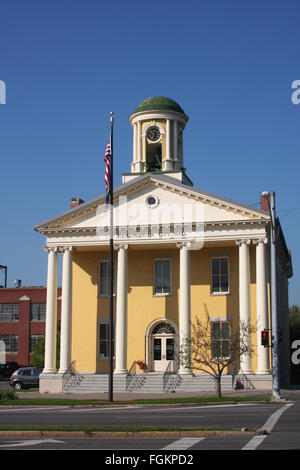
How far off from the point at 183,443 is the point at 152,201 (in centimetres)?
2701

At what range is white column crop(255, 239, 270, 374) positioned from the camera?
3675 cm

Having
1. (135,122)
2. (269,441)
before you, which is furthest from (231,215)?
(269,441)

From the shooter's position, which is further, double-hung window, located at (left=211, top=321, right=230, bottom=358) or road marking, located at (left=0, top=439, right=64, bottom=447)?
double-hung window, located at (left=211, top=321, right=230, bottom=358)

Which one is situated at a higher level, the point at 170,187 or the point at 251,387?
the point at 170,187

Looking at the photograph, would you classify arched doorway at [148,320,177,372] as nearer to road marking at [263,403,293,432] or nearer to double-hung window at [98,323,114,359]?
double-hung window at [98,323,114,359]

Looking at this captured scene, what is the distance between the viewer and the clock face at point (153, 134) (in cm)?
4684

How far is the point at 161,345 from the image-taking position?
4203cm

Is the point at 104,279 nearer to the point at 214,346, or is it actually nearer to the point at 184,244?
the point at 184,244

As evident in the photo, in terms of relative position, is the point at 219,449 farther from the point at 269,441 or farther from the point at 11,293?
the point at 11,293

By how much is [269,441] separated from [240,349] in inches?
809

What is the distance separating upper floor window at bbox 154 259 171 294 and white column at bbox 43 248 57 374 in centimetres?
640

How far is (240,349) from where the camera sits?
1351 inches

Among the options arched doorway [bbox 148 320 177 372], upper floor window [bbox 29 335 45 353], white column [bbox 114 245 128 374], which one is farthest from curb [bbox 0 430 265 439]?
upper floor window [bbox 29 335 45 353]

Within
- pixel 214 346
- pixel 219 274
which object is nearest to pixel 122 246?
pixel 219 274
